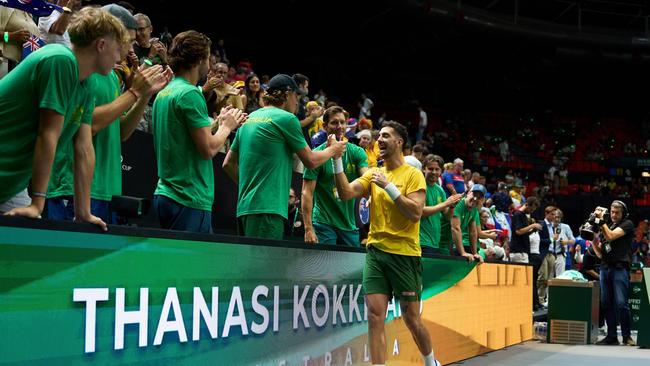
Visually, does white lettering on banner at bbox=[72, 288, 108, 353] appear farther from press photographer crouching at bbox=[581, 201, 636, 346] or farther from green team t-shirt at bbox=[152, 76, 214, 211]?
press photographer crouching at bbox=[581, 201, 636, 346]

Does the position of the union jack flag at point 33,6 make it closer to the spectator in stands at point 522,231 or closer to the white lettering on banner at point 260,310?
the white lettering on banner at point 260,310

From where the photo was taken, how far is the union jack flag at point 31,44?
A: 5.59 m

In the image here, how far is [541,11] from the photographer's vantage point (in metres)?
30.3

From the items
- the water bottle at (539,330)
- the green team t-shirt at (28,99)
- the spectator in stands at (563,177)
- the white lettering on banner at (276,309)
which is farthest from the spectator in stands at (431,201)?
the spectator in stands at (563,177)

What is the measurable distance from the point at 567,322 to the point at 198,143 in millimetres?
8574

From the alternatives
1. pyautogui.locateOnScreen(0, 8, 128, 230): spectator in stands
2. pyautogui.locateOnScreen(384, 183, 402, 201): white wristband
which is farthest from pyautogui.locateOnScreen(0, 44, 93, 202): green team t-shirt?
pyautogui.locateOnScreen(384, 183, 402, 201): white wristband

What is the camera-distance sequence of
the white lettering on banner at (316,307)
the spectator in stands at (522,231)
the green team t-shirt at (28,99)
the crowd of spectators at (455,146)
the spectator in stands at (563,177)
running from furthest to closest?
the spectator in stands at (563,177) < the spectator in stands at (522,231) < the crowd of spectators at (455,146) < the white lettering on banner at (316,307) < the green team t-shirt at (28,99)

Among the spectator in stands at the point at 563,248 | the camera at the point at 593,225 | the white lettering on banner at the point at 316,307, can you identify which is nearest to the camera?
the white lettering on banner at the point at 316,307

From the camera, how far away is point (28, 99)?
2889mm

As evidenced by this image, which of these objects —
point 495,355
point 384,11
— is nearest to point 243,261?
point 495,355

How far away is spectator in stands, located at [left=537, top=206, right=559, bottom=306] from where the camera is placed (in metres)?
15.5

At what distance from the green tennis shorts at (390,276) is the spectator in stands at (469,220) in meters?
2.96

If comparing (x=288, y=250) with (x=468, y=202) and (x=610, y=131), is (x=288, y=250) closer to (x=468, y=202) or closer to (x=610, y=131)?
(x=468, y=202)

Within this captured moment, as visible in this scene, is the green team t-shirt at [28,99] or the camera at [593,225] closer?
the green team t-shirt at [28,99]
